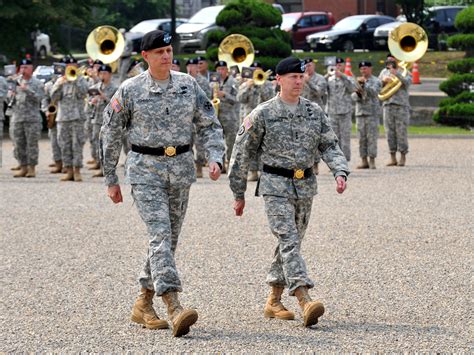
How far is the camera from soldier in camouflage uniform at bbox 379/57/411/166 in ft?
76.2

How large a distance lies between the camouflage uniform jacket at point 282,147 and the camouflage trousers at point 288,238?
8 centimetres

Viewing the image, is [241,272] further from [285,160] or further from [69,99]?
[69,99]

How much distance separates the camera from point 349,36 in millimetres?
49812

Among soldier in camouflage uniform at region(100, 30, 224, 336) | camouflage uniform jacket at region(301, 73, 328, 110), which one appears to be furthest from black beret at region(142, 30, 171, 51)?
camouflage uniform jacket at region(301, 73, 328, 110)

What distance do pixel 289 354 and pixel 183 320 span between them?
833 mm

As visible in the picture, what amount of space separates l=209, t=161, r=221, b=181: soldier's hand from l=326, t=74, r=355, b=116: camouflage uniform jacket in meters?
13.6

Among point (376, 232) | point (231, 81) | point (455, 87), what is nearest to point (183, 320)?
point (376, 232)

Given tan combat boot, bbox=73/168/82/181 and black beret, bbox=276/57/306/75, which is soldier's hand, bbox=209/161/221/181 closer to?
black beret, bbox=276/57/306/75

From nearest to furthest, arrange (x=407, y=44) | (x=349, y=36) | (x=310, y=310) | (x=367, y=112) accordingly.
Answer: (x=310, y=310) < (x=367, y=112) < (x=407, y=44) < (x=349, y=36)

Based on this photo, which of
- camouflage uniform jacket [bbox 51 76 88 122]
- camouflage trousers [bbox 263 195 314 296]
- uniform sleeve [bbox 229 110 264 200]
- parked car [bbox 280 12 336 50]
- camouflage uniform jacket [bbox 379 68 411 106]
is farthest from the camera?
parked car [bbox 280 12 336 50]

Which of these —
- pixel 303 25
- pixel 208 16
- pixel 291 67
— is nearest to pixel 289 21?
pixel 303 25

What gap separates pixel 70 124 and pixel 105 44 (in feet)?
14.6

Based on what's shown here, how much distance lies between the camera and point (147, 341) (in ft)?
28.9

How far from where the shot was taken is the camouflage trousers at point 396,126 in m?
23.2
